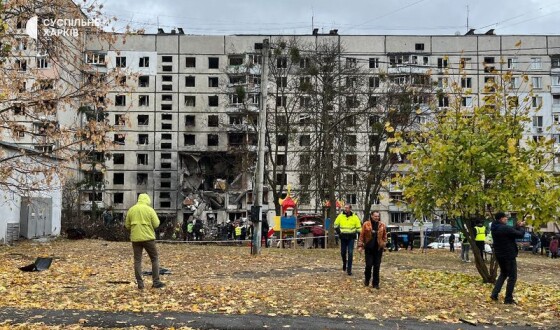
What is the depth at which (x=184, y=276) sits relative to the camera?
52.6 feet

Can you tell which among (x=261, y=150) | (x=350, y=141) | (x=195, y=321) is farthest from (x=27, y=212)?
(x=195, y=321)

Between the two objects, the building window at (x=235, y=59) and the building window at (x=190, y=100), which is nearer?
the building window at (x=235, y=59)

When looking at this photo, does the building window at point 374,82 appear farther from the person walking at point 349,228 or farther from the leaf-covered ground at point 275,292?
the person walking at point 349,228

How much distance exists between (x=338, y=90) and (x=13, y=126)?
74.3 feet

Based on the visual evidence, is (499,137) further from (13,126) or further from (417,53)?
(417,53)

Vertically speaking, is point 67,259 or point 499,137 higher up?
point 499,137

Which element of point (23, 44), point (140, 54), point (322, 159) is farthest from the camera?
point (140, 54)

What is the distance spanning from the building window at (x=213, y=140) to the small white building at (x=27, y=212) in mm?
36293

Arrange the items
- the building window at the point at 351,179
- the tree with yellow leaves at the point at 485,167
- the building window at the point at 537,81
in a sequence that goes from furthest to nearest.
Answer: the building window at the point at 537,81 → the building window at the point at 351,179 → the tree with yellow leaves at the point at 485,167

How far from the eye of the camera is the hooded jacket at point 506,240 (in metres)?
12.7

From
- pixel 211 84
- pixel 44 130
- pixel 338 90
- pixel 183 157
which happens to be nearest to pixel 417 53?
pixel 211 84

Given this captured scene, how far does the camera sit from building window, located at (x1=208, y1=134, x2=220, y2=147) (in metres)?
73.1

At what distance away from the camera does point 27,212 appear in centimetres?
3162

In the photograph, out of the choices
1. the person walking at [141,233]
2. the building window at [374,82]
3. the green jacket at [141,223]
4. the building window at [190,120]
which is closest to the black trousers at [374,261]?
the person walking at [141,233]
